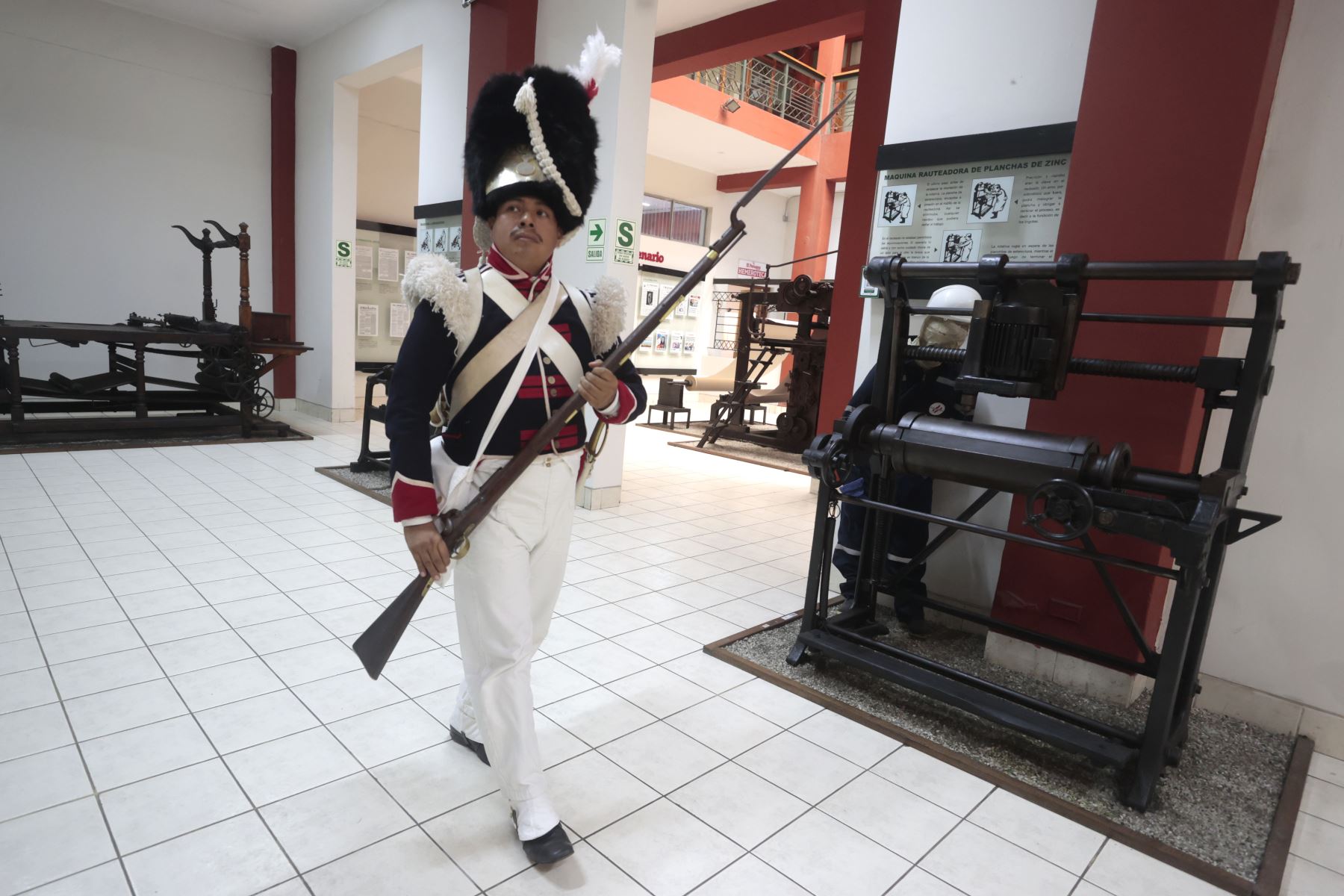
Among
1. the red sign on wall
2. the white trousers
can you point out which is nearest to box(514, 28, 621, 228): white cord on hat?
the white trousers

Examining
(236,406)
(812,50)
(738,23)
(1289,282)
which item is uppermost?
(812,50)

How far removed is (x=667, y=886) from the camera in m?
1.68

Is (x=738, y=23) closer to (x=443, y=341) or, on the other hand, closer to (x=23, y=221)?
(x=443, y=341)

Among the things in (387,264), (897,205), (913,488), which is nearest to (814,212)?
(387,264)

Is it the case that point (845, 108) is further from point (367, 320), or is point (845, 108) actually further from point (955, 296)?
point (955, 296)

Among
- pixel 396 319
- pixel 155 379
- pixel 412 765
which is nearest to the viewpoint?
pixel 412 765

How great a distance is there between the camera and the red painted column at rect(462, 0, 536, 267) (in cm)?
500

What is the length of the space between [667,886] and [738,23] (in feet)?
22.5

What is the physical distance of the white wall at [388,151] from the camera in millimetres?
8867

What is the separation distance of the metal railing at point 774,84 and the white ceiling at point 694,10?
2.99 metres

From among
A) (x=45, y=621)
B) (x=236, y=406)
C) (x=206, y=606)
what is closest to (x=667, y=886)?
(x=206, y=606)

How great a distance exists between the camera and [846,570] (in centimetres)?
351

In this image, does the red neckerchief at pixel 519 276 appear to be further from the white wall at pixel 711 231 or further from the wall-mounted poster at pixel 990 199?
the white wall at pixel 711 231

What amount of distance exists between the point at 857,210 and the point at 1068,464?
3002mm
